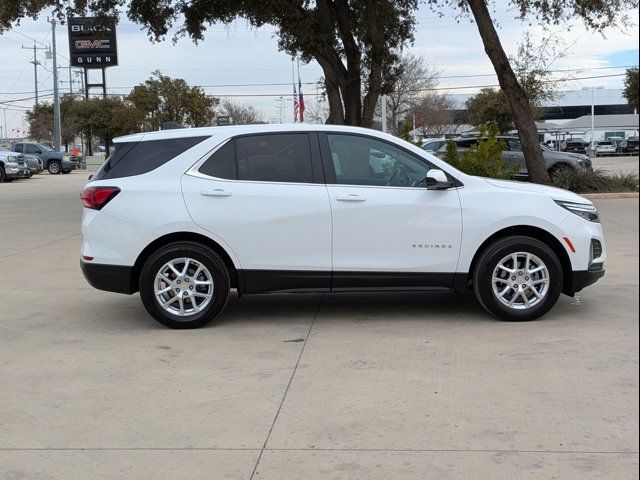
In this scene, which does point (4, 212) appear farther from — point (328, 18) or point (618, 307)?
point (618, 307)

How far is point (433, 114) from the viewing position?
66812mm

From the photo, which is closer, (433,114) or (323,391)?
(323,391)

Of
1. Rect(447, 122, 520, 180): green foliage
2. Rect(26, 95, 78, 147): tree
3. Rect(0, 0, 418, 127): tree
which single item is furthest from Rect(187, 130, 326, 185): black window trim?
Rect(26, 95, 78, 147): tree

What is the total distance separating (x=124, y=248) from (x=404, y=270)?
2.50m

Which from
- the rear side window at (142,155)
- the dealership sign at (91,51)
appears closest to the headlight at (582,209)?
the rear side window at (142,155)

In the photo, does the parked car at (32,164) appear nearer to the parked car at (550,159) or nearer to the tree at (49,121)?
the parked car at (550,159)

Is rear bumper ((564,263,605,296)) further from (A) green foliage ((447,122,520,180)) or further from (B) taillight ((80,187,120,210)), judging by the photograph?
(A) green foliage ((447,122,520,180))

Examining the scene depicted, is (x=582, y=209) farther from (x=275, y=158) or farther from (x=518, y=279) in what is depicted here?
(x=275, y=158)

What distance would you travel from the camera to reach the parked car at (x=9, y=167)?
34.9 m

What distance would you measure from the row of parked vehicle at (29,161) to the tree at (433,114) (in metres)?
28.8

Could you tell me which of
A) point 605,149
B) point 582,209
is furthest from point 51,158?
point 582,209

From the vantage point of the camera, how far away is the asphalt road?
411 cm

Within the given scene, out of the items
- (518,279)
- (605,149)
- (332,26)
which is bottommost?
(518,279)

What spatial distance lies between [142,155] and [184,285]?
50.4 inches
